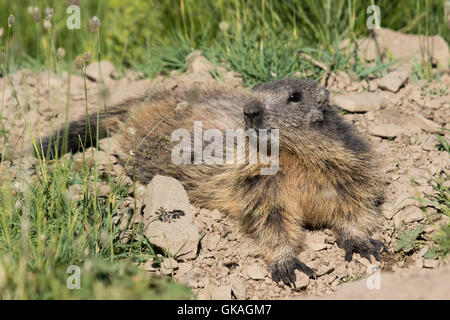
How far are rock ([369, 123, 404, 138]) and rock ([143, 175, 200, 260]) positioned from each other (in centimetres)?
205

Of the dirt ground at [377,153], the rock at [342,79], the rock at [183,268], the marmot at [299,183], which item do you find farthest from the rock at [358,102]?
the rock at [183,268]

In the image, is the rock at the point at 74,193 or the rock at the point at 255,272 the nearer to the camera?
the rock at the point at 74,193

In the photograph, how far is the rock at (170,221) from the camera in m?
3.93

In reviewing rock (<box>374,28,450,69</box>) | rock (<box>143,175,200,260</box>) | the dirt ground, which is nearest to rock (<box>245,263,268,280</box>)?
the dirt ground

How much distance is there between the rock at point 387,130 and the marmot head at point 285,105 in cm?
108

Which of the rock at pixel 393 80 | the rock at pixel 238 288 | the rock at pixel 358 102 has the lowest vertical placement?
the rock at pixel 238 288

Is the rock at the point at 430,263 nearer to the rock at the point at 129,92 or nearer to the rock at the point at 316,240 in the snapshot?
the rock at the point at 316,240

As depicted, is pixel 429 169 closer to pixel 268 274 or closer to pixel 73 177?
pixel 268 274

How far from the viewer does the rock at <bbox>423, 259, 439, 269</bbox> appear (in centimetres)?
382

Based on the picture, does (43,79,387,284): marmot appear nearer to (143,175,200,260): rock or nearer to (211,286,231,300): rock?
(143,175,200,260): rock

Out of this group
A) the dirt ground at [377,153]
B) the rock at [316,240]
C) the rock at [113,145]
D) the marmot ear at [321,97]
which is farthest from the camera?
the rock at [113,145]

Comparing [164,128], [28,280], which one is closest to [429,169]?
[164,128]
